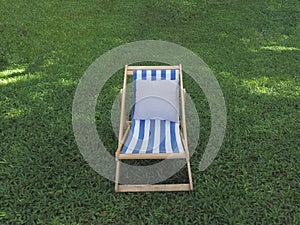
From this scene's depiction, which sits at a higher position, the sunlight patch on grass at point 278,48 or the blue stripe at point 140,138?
the sunlight patch on grass at point 278,48

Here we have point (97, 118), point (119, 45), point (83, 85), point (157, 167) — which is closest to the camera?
point (157, 167)

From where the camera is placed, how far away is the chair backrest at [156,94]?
4.24m

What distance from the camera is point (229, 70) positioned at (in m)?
6.08

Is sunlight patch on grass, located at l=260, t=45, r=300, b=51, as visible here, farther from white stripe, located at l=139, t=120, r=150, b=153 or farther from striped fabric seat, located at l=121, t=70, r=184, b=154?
white stripe, located at l=139, t=120, r=150, b=153

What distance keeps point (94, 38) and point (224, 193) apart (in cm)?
466

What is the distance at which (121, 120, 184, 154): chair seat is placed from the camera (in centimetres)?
370

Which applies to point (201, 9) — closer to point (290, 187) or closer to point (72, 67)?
point (72, 67)

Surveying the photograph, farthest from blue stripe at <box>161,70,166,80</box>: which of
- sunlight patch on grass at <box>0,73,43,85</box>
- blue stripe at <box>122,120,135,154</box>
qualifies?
sunlight patch on grass at <box>0,73,43,85</box>

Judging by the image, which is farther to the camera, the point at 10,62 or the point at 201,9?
the point at 201,9

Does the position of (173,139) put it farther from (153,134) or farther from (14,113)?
(14,113)

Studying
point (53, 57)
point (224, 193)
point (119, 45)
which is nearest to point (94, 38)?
point (119, 45)

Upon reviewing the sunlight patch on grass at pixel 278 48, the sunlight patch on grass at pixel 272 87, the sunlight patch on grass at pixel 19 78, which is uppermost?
the sunlight patch on grass at pixel 278 48

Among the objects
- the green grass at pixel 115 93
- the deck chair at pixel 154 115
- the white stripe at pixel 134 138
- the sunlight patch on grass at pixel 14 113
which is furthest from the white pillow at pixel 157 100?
the sunlight patch on grass at pixel 14 113

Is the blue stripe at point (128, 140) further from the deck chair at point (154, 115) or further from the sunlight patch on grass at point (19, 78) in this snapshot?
the sunlight patch on grass at point (19, 78)
